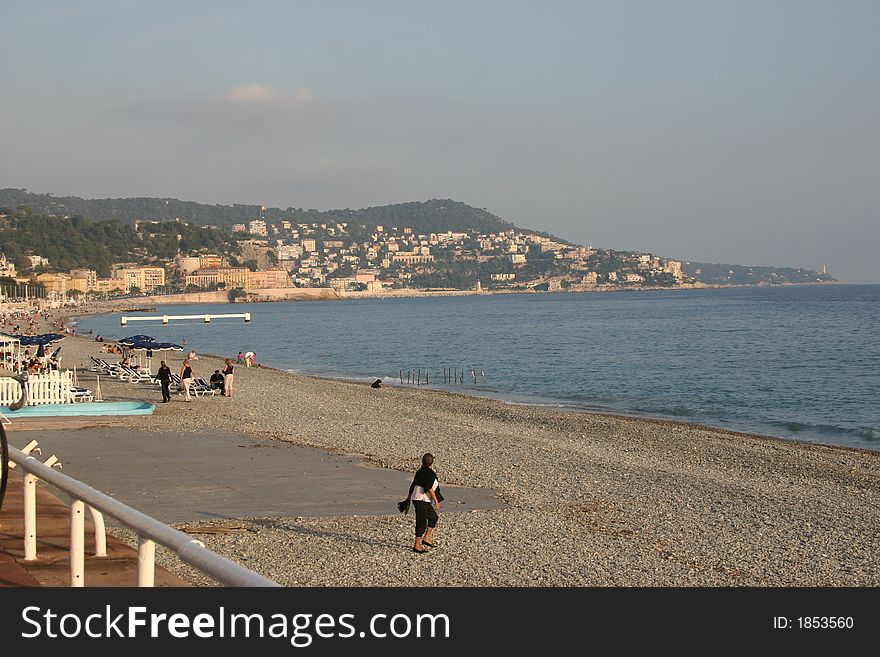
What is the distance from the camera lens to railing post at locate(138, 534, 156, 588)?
4.21 metres

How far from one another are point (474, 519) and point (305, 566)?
2.75 metres

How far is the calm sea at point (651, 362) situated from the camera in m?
32.2

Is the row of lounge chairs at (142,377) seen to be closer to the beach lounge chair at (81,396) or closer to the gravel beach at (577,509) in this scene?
the gravel beach at (577,509)

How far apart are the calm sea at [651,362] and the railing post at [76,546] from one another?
22178 millimetres

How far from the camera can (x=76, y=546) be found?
17.9 ft

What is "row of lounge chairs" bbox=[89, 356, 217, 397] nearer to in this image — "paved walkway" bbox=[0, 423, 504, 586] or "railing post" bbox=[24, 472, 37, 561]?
"paved walkway" bbox=[0, 423, 504, 586]

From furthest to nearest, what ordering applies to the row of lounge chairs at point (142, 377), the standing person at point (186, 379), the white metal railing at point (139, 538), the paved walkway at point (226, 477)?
the row of lounge chairs at point (142, 377), the standing person at point (186, 379), the paved walkway at point (226, 477), the white metal railing at point (139, 538)

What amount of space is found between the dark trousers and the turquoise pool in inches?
460

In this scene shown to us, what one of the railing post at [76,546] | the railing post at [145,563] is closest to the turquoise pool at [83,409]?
the railing post at [76,546]

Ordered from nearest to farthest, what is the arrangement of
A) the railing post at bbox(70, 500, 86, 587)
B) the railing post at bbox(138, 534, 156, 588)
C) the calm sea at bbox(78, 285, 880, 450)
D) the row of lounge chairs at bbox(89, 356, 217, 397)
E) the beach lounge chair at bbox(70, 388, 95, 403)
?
the railing post at bbox(138, 534, 156, 588)
the railing post at bbox(70, 500, 86, 587)
the beach lounge chair at bbox(70, 388, 95, 403)
the row of lounge chairs at bbox(89, 356, 217, 397)
the calm sea at bbox(78, 285, 880, 450)

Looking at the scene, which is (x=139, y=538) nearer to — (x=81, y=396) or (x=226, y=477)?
(x=226, y=477)

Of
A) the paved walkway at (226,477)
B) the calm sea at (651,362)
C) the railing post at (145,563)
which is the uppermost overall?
the railing post at (145,563)

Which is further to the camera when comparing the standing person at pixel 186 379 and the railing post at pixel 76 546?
the standing person at pixel 186 379

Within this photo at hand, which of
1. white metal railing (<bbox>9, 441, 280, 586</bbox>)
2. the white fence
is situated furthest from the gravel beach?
the white fence
